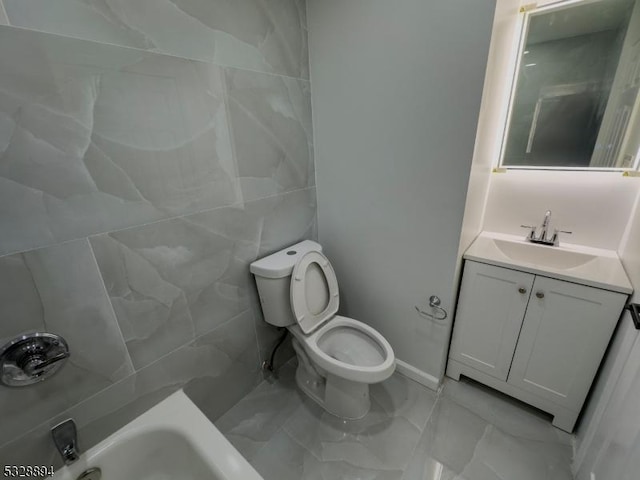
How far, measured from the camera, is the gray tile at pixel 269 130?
1.21 m

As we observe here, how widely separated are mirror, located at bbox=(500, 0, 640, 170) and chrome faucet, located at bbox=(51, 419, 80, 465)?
2396 millimetres

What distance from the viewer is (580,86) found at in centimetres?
135

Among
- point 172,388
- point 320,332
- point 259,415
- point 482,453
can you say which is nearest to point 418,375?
point 482,453

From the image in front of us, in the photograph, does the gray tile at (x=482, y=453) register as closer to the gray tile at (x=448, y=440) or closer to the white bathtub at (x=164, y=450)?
the gray tile at (x=448, y=440)

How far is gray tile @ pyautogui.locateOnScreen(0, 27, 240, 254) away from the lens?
72 cm

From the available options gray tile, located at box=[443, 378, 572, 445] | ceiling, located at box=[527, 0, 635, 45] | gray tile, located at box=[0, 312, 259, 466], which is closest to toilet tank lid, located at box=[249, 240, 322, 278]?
gray tile, located at box=[0, 312, 259, 466]

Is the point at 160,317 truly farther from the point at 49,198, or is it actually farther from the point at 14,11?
the point at 14,11

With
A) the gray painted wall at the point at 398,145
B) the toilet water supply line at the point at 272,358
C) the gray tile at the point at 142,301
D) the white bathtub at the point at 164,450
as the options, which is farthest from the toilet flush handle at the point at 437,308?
the gray tile at the point at 142,301

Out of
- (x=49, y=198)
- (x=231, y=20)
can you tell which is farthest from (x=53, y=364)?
(x=231, y=20)

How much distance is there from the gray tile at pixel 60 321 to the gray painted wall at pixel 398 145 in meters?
1.20

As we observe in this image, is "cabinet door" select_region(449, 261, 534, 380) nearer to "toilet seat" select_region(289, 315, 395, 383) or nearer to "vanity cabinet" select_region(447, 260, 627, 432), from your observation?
"vanity cabinet" select_region(447, 260, 627, 432)

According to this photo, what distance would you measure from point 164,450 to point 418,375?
1356mm

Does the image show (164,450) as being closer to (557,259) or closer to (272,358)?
(272,358)

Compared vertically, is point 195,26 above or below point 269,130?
above
